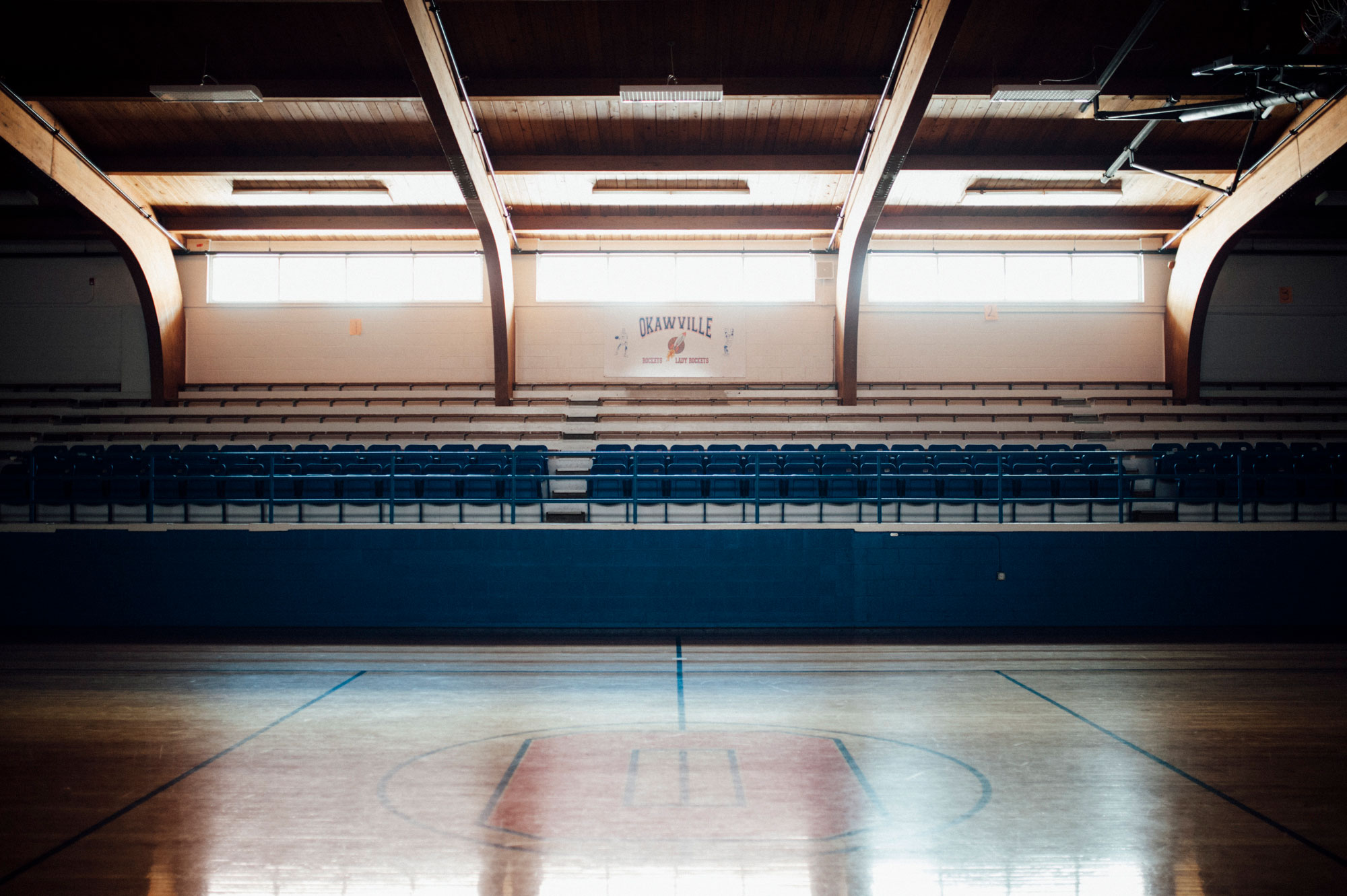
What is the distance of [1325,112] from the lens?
1320cm

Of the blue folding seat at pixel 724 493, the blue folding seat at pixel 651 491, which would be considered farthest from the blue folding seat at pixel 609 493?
the blue folding seat at pixel 724 493

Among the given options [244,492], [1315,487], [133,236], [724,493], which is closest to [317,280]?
[133,236]

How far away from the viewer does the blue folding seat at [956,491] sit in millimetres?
12016

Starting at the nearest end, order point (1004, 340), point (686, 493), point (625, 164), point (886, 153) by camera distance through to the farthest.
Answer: point (686, 493) < point (886, 153) < point (625, 164) < point (1004, 340)

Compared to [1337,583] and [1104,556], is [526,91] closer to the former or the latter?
[1104,556]

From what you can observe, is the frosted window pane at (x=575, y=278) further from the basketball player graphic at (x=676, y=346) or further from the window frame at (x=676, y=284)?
the basketball player graphic at (x=676, y=346)

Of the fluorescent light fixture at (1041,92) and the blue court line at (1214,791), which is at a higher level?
the fluorescent light fixture at (1041,92)

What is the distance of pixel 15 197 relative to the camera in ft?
54.3

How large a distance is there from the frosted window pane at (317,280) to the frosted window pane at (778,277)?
361 inches

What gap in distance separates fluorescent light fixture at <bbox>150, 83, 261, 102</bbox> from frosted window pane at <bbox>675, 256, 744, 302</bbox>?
9209mm

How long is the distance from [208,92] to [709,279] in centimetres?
1021

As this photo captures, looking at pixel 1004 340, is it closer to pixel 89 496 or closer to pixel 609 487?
pixel 609 487

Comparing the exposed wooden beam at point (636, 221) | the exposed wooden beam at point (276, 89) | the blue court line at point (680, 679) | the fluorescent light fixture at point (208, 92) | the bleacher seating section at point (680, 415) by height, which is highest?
the exposed wooden beam at point (276, 89)

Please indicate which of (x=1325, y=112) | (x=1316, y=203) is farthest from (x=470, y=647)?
(x=1316, y=203)
